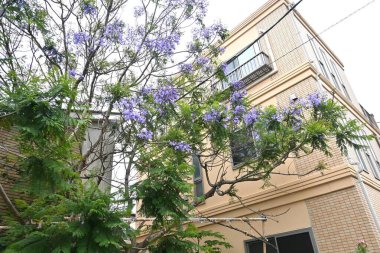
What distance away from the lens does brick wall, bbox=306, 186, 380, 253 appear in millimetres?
6488

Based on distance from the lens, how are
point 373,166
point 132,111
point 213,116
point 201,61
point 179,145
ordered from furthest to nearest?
1. point 373,166
2. point 201,61
3. point 213,116
4. point 179,145
5. point 132,111

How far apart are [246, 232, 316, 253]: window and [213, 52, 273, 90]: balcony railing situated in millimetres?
5094

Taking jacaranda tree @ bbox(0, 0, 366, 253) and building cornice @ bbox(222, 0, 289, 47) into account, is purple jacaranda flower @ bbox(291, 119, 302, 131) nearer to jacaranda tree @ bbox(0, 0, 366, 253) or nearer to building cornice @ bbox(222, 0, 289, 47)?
jacaranda tree @ bbox(0, 0, 366, 253)

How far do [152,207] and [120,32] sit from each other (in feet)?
15.0

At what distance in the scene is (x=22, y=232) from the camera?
14.8 ft

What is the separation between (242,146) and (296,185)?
177 centimetres

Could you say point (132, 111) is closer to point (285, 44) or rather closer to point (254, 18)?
point (285, 44)

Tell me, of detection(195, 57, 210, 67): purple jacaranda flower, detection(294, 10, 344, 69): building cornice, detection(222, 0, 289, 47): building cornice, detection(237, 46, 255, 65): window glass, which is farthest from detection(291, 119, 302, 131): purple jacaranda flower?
detection(222, 0, 289, 47): building cornice

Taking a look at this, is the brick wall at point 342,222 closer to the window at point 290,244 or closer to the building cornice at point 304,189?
the building cornice at point 304,189

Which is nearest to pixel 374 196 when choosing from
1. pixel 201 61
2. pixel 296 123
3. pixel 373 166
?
pixel 373 166

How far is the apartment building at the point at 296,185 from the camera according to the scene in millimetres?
6875

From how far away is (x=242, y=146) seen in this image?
27.1ft

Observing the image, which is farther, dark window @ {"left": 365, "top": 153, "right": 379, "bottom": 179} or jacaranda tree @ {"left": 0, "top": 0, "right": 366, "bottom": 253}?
dark window @ {"left": 365, "top": 153, "right": 379, "bottom": 179}

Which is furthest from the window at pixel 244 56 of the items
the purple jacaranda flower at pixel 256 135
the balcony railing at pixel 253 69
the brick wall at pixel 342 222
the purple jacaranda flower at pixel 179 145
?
the purple jacaranda flower at pixel 179 145
